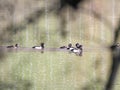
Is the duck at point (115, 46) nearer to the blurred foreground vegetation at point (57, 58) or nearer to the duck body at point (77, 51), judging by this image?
the blurred foreground vegetation at point (57, 58)

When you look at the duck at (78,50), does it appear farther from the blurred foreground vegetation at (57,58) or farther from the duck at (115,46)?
the duck at (115,46)

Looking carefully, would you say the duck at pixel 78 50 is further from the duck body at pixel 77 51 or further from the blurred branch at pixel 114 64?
the blurred branch at pixel 114 64

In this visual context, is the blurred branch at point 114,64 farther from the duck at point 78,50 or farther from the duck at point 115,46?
the duck at point 78,50

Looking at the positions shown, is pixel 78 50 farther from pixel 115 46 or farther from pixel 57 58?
pixel 115 46

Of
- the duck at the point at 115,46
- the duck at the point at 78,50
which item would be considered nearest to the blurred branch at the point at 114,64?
the duck at the point at 115,46

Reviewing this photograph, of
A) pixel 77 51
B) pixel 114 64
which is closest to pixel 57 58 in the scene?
pixel 77 51

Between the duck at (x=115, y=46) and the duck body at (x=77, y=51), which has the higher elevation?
the duck at (x=115, y=46)

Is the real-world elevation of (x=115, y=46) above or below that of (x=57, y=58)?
above

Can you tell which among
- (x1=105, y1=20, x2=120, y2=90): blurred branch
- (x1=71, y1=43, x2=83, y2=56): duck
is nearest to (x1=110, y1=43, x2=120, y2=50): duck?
(x1=105, y1=20, x2=120, y2=90): blurred branch

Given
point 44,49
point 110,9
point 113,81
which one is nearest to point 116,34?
point 110,9

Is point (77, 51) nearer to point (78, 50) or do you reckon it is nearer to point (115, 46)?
point (78, 50)

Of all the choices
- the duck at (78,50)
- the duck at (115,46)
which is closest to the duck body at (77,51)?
the duck at (78,50)

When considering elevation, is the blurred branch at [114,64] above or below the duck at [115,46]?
below

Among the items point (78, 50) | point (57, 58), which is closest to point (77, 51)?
point (78, 50)
